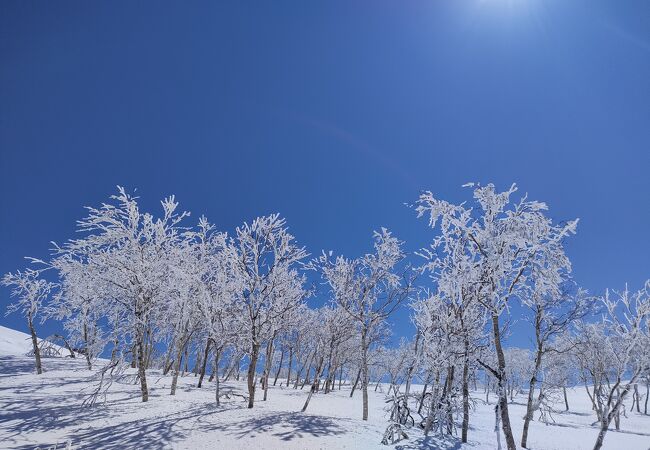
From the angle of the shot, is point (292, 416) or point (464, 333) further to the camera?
point (292, 416)

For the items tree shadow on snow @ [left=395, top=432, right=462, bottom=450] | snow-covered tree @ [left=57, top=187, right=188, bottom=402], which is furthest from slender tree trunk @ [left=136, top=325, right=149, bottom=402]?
tree shadow on snow @ [left=395, top=432, right=462, bottom=450]

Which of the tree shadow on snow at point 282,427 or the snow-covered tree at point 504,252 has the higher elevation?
the snow-covered tree at point 504,252

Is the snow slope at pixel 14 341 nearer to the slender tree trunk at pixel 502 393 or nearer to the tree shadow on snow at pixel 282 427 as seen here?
the tree shadow on snow at pixel 282 427

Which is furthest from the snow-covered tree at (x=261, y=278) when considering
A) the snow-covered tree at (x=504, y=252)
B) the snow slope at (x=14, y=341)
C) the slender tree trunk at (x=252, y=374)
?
the snow slope at (x=14, y=341)

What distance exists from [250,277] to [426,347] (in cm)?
993

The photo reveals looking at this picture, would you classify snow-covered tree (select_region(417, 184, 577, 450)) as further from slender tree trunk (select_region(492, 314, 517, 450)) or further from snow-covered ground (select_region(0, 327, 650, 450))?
snow-covered ground (select_region(0, 327, 650, 450))

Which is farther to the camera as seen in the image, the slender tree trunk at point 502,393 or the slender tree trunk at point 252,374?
the slender tree trunk at point 252,374

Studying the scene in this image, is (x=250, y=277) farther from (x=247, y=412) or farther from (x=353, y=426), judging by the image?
(x=353, y=426)

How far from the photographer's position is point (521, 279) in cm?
1119

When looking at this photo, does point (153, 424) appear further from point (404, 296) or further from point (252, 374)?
point (404, 296)

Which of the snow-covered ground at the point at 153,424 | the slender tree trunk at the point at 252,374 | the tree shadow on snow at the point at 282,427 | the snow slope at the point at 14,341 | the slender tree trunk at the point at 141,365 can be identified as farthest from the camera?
the snow slope at the point at 14,341

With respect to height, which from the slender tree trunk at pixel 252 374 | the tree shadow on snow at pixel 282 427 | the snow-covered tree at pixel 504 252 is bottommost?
the tree shadow on snow at pixel 282 427

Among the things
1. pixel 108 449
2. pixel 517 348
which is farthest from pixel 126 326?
pixel 517 348

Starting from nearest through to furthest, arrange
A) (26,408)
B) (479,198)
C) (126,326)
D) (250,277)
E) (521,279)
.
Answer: (521,279)
(479,198)
(26,408)
(126,326)
(250,277)
